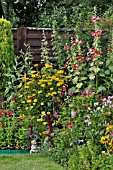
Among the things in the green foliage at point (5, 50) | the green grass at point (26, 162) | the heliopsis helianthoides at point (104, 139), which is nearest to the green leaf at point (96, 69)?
the green foliage at point (5, 50)

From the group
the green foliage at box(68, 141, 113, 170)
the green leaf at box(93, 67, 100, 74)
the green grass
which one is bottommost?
the green grass

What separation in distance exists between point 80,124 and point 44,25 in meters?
5.56

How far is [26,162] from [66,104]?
1.94m

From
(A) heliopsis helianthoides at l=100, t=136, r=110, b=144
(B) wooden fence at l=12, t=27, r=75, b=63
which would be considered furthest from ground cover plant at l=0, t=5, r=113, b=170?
(B) wooden fence at l=12, t=27, r=75, b=63

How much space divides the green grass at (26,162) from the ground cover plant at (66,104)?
0.14 metres

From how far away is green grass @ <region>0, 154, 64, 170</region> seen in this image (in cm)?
504

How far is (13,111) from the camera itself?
6867 millimetres

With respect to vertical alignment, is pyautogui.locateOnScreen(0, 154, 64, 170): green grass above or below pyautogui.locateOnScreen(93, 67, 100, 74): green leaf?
below

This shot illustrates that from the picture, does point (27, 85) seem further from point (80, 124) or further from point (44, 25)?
point (44, 25)

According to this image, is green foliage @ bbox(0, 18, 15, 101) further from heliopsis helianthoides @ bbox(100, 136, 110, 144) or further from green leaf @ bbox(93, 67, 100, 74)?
heliopsis helianthoides @ bbox(100, 136, 110, 144)

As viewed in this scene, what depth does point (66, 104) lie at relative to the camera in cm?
705

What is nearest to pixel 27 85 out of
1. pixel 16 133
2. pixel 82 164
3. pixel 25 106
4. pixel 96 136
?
pixel 25 106

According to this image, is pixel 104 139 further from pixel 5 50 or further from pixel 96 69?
pixel 5 50

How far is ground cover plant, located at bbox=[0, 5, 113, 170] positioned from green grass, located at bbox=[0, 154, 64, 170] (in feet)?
0.47
